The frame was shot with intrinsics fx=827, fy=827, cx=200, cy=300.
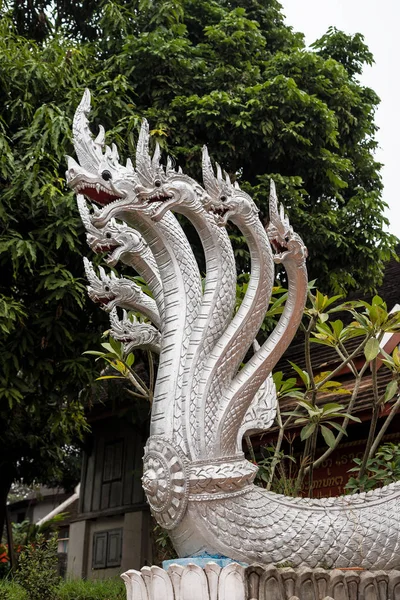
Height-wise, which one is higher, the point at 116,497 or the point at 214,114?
the point at 214,114

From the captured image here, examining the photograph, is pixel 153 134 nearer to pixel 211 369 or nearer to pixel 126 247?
pixel 126 247

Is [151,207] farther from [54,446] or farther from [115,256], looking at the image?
[54,446]

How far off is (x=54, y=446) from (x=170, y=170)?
9765mm

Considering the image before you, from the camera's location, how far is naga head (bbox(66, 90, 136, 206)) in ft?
12.5

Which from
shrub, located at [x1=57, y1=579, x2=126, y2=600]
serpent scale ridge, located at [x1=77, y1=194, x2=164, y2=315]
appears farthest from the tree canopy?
serpent scale ridge, located at [x1=77, y1=194, x2=164, y2=315]

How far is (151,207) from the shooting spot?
12.7 feet

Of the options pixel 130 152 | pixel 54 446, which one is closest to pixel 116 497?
pixel 54 446

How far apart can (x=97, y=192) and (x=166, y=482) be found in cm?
135

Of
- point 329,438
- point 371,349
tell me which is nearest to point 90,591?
point 329,438

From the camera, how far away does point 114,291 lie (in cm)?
458

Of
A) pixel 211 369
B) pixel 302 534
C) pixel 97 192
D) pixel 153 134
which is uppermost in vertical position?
pixel 153 134

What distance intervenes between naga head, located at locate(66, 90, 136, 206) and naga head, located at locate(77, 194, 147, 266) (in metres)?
0.18

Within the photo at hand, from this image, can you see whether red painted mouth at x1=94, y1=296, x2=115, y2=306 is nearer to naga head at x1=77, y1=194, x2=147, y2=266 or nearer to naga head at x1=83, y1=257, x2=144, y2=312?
naga head at x1=83, y1=257, x2=144, y2=312

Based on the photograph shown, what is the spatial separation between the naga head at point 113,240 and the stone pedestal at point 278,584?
1.54 metres
